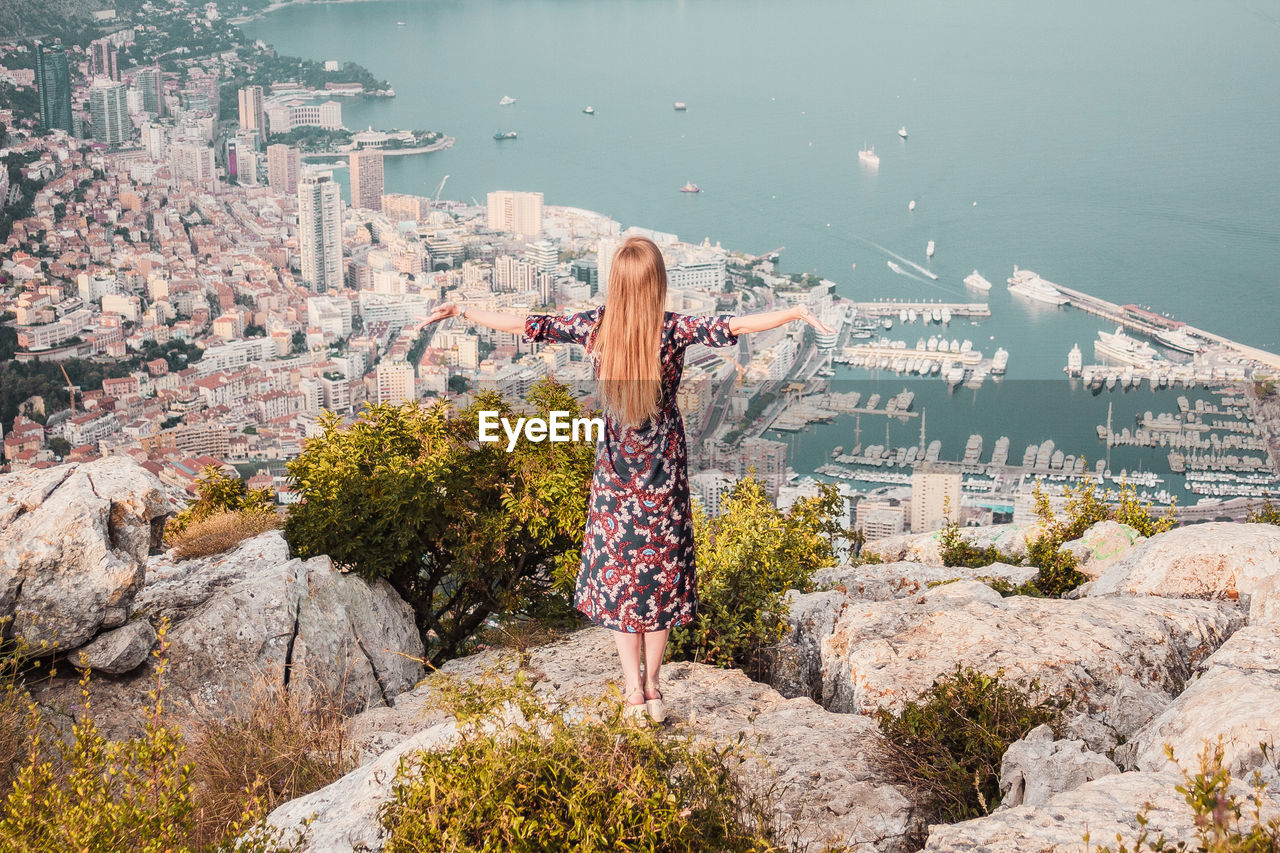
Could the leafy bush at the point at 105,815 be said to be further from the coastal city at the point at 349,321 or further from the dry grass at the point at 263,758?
the coastal city at the point at 349,321

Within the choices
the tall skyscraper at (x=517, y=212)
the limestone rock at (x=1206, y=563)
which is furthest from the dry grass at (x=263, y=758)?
the tall skyscraper at (x=517, y=212)

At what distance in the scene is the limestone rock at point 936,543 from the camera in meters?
3.95

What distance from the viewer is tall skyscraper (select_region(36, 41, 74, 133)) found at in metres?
23.2

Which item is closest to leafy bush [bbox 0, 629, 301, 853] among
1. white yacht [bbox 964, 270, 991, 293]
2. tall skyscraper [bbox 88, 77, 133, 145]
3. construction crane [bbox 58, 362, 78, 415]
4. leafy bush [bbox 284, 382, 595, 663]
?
leafy bush [bbox 284, 382, 595, 663]

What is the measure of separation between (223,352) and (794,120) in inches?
702

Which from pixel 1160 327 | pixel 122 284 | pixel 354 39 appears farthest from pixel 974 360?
pixel 354 39

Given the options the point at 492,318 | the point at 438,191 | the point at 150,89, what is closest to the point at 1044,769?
the point at 492,318

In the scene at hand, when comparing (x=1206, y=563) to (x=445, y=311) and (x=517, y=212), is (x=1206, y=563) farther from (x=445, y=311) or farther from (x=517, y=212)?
(x=517, y=212)

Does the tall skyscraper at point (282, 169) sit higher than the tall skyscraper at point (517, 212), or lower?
higher

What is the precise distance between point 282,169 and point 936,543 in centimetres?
2736

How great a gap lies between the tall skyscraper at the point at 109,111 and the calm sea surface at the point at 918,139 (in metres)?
7.10

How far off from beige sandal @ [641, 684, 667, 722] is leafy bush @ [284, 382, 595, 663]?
0.88 m

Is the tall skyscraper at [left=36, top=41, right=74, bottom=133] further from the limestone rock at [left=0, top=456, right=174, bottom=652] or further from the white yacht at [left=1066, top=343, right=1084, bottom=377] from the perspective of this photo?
the limestone rock at [left=0, top=456, right=174, bottom=652]

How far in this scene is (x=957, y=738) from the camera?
Answer: 5.78ft
